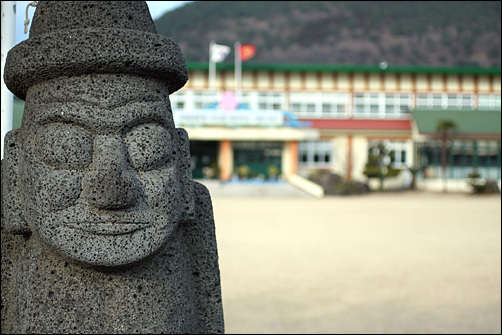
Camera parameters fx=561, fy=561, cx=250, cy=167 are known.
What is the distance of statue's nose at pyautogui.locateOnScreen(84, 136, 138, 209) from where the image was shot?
8.34 ft

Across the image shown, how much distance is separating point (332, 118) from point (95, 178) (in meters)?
31.7

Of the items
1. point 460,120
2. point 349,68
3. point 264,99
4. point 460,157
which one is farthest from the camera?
point 264,99

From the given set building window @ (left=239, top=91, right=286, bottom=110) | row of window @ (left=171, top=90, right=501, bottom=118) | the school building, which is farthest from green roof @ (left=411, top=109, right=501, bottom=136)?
building window @ (left=239, top=91, right=286, bottom=110)

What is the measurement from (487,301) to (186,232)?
546cm

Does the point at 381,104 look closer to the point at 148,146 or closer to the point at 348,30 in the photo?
the point at 348,30

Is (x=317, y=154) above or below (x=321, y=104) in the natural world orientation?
below

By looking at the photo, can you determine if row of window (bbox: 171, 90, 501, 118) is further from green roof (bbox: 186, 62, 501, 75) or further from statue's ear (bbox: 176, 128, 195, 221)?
statue's ear (bbox: 176, 128, 195, 221)

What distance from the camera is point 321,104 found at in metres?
33.8

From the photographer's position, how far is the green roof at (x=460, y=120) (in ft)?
94.6

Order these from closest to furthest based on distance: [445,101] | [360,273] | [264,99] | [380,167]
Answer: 1. [360,273]
2. [380,167]
3. [445,101]
4. [264,99]

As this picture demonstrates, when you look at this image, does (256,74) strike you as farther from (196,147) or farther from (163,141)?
(163,141)

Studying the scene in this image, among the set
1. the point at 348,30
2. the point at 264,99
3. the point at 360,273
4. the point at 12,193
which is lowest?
the point at 360,273

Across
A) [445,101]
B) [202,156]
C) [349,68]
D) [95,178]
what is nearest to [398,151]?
[445,101]

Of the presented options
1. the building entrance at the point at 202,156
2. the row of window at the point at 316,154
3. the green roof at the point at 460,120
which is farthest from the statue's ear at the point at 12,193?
the row of window at the point at 316,154
